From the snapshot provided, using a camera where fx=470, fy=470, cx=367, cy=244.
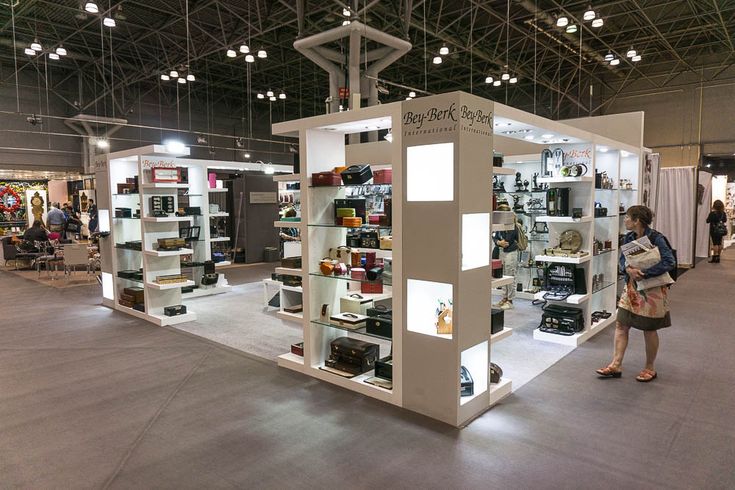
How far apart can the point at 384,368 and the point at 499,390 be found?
3.21 ft

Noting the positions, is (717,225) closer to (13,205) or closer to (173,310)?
(173,310)

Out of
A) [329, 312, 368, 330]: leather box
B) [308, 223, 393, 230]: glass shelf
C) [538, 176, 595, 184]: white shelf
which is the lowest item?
[329, 312, 368, 330]: leather box

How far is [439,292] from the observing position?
362 cm

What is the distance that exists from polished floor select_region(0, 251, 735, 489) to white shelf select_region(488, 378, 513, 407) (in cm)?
9

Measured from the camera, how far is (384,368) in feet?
13.3

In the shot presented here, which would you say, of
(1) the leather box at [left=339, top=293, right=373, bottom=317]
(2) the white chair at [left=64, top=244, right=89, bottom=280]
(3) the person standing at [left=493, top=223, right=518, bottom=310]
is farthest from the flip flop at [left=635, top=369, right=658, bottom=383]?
(2) the white chair at [left=64, top=244, right=89, bottom=280]

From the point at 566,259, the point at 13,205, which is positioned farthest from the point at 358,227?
the point at 13,205

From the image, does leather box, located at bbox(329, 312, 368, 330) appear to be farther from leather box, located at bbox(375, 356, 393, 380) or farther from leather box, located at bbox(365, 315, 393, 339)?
leather box, located at bbox(375, 356, 393, 380)

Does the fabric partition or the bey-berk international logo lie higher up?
the bey-berk international logo

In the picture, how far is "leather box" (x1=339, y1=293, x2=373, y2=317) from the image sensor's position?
441 cm

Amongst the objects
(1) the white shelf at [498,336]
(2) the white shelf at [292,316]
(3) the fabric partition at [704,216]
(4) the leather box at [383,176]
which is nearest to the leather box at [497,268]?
(1) the white shelf at [498,336]

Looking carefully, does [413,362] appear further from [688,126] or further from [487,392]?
[688,126]

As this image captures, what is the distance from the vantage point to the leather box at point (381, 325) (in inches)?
156

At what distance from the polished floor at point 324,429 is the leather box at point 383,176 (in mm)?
1837
